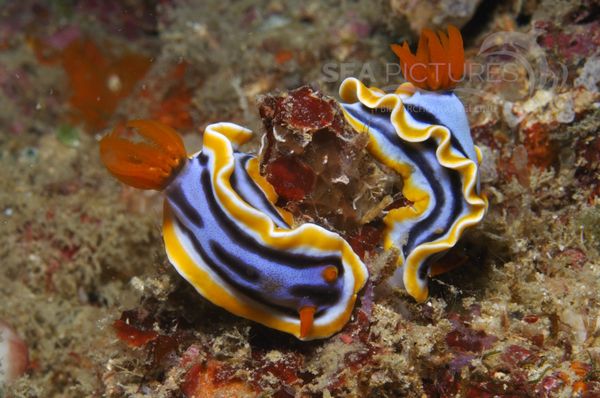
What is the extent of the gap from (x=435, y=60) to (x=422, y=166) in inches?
26.7

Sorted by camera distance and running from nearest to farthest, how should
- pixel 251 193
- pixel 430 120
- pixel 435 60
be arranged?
pixel 251 193 < pixel 435 60 < pixel 430 120

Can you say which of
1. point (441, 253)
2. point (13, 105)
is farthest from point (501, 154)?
point (13, 105)

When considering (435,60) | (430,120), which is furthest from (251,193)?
(435,60)

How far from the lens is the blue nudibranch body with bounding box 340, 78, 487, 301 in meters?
3.13

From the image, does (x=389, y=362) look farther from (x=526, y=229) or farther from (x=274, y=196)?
(x=526, y=229)

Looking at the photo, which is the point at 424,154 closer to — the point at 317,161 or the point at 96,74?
the point at 317,161

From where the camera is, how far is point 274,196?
3035 mm

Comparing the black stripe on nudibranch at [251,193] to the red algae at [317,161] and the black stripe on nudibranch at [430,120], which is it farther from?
the black stripe on nudibranch at [430,120]

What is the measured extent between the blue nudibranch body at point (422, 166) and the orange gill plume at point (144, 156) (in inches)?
45.9

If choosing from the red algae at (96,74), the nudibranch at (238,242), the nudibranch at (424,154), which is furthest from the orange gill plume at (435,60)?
the red algae at (96,74)

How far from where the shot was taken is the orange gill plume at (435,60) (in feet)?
9.92

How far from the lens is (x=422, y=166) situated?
3287mm

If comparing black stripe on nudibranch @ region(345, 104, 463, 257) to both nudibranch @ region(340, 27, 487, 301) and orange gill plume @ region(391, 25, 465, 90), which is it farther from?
orange gill plume @ region(391, 25, 465, 90)

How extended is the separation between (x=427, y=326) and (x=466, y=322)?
289 millimetres
